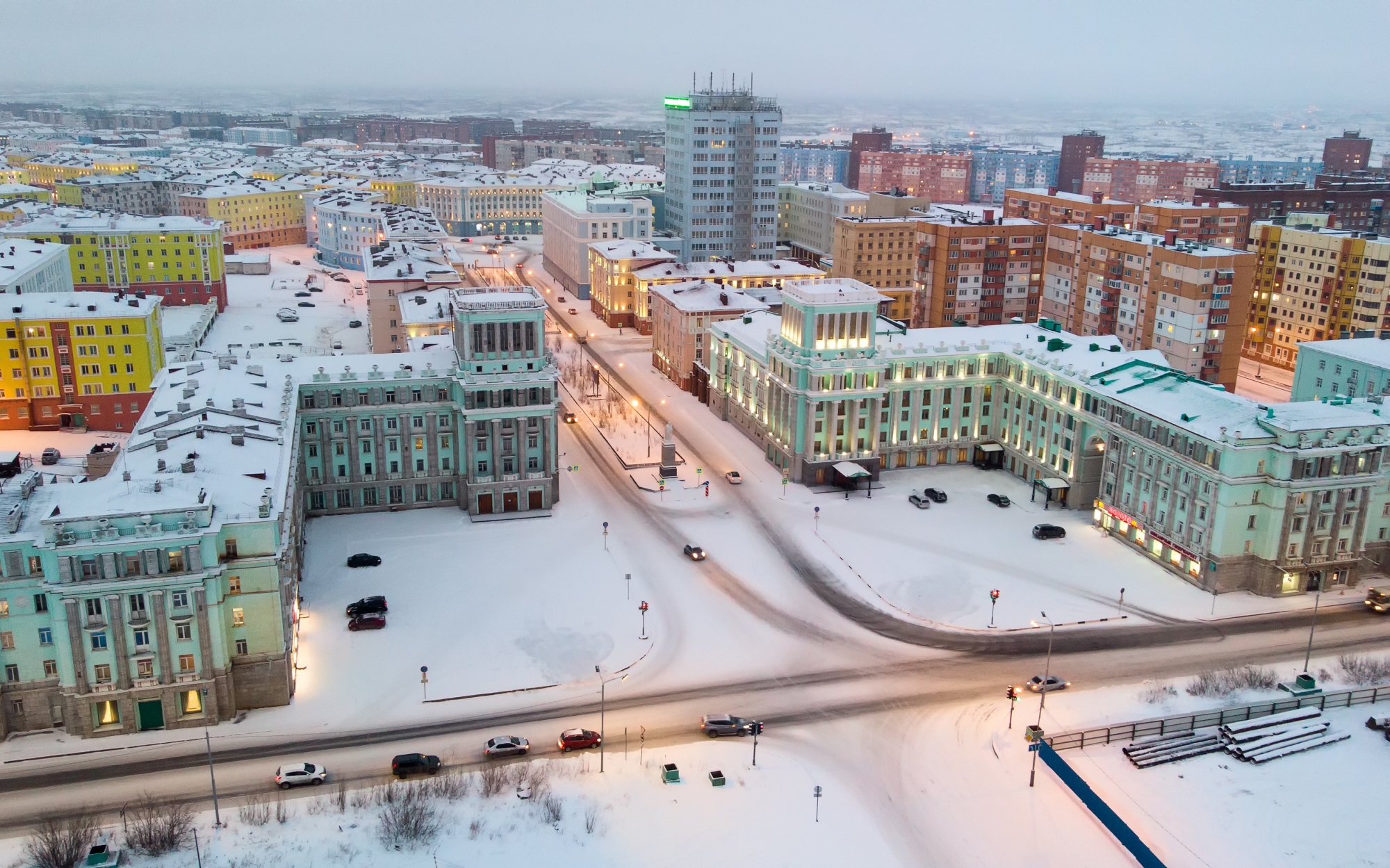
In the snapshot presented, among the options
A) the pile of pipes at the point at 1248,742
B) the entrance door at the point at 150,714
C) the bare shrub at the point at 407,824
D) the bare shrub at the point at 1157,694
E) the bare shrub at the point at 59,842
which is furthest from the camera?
the bare shrub at the point at 1157,694

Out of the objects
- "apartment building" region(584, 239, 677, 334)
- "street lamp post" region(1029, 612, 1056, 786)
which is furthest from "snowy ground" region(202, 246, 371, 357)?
"street lamp post" region(1029, 612, 1056, 786)

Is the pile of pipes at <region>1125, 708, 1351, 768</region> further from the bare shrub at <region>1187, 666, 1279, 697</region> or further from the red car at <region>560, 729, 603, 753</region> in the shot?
the red car at <region>560, 729, 603, 753</region>

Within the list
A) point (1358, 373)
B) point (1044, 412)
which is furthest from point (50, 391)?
point (1358, 373)

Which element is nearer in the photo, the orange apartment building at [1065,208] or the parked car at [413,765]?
the parked car at [413,765]

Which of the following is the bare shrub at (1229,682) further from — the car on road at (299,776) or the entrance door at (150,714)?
the entrance door at (150,714)

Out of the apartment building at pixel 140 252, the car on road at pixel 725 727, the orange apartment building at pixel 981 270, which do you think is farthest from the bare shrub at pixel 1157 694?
the apartment building at pixel 140 252

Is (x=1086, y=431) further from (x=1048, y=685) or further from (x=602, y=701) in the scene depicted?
(x=602, y=701)
